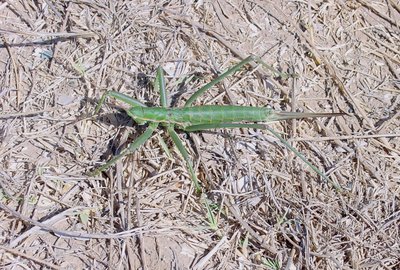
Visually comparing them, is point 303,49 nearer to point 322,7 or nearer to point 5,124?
point 322,7

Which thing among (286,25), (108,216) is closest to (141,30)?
(286,25)

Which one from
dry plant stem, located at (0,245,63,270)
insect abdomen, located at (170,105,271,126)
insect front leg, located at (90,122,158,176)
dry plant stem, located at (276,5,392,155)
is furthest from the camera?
dry plant stem, located at (276,5,392,155)

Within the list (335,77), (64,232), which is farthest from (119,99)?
(335,77)

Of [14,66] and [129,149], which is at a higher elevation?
[14,66]

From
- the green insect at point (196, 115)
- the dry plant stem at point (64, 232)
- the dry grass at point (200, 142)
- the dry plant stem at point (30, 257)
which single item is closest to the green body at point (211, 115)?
the green insect at point (196, 115)

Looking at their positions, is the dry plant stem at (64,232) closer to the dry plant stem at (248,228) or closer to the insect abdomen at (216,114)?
the dry plant stem at (248,228)

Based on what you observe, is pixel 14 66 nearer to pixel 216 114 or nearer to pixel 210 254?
pixel 216 114

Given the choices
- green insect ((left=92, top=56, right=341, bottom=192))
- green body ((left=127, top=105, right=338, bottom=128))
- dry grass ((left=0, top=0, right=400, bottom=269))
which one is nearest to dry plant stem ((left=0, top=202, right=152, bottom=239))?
dry grass ((left=0, top=0, right=400, bottom=269))

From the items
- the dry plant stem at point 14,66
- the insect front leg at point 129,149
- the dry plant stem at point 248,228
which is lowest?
the dry plant stem at point 248,228

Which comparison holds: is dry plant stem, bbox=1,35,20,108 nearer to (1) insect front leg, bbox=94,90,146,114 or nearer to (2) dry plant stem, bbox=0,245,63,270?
(1) insect front leg, bbox=94,90,146,114
